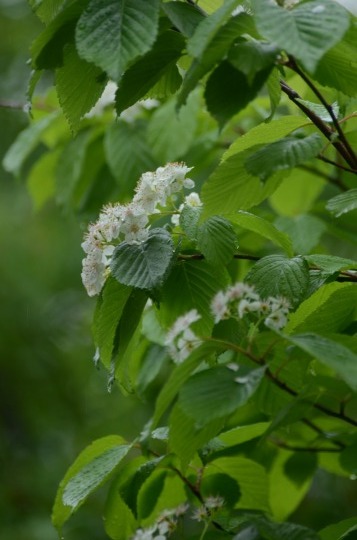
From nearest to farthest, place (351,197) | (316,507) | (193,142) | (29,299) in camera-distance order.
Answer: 1. (351,197)
2. (193,142)
3. (316,507)
4. (29,299)

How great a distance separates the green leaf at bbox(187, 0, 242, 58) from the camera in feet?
2.87

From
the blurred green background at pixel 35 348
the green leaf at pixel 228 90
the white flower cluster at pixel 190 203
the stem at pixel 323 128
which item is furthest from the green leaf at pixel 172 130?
the blurred green background at pixel 35 348

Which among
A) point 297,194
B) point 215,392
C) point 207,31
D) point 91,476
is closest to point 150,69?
point 207,31

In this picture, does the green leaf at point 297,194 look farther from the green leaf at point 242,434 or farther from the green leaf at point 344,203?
the green leaf at point 344,203

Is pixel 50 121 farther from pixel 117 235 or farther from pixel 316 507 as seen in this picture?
pixel 316 507

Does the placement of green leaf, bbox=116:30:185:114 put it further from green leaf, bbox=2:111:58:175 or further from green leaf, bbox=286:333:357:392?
green leaf, bbox=2:111:58:175

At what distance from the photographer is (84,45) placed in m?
0.98

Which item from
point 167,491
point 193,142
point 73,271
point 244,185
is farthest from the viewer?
point 73,271

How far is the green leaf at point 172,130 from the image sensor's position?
222 centimetres

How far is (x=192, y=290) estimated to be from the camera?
3.86ft

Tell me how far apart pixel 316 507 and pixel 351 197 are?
9.07 ft

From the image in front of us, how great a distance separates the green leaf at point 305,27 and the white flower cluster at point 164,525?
2.21ft

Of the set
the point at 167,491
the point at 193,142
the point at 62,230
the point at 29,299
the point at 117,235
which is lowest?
the point at 29,299

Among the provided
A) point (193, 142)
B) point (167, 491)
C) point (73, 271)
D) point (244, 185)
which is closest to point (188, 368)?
point (244, 185)
